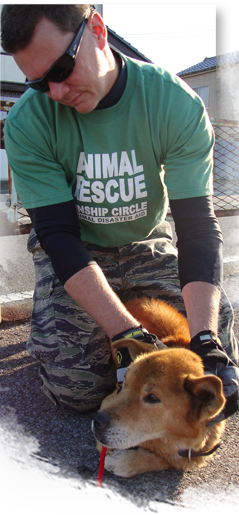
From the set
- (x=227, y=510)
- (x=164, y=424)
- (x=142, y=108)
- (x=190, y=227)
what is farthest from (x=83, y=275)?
(x=227, y=510)

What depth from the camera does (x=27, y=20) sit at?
1909 mm

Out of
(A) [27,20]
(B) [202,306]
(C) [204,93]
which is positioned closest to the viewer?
(A) [27,20]

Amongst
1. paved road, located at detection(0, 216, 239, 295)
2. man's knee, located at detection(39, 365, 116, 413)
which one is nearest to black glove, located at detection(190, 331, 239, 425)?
man's knee, located at detection(39, 365, 116, 413)

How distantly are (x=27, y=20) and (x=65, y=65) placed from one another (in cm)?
25

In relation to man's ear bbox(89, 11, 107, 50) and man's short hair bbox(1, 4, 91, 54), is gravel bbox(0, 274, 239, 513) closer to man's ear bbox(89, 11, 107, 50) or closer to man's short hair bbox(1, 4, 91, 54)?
man's short hair bbox(1, 4, 91, 54)

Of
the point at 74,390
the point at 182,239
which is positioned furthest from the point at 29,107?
the point at 74,390

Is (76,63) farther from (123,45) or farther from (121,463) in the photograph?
(123,45)

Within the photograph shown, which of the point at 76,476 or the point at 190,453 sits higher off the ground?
the point at 190,453

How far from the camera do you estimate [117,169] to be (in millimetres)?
2477

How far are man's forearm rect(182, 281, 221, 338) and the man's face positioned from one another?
3.83 ft

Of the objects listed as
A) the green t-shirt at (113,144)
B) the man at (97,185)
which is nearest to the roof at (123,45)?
the man at (97,185)

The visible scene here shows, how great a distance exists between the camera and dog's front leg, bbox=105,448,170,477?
6.31ft

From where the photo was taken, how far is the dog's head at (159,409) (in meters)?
1.77

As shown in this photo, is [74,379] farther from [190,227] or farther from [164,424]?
[190,227]
